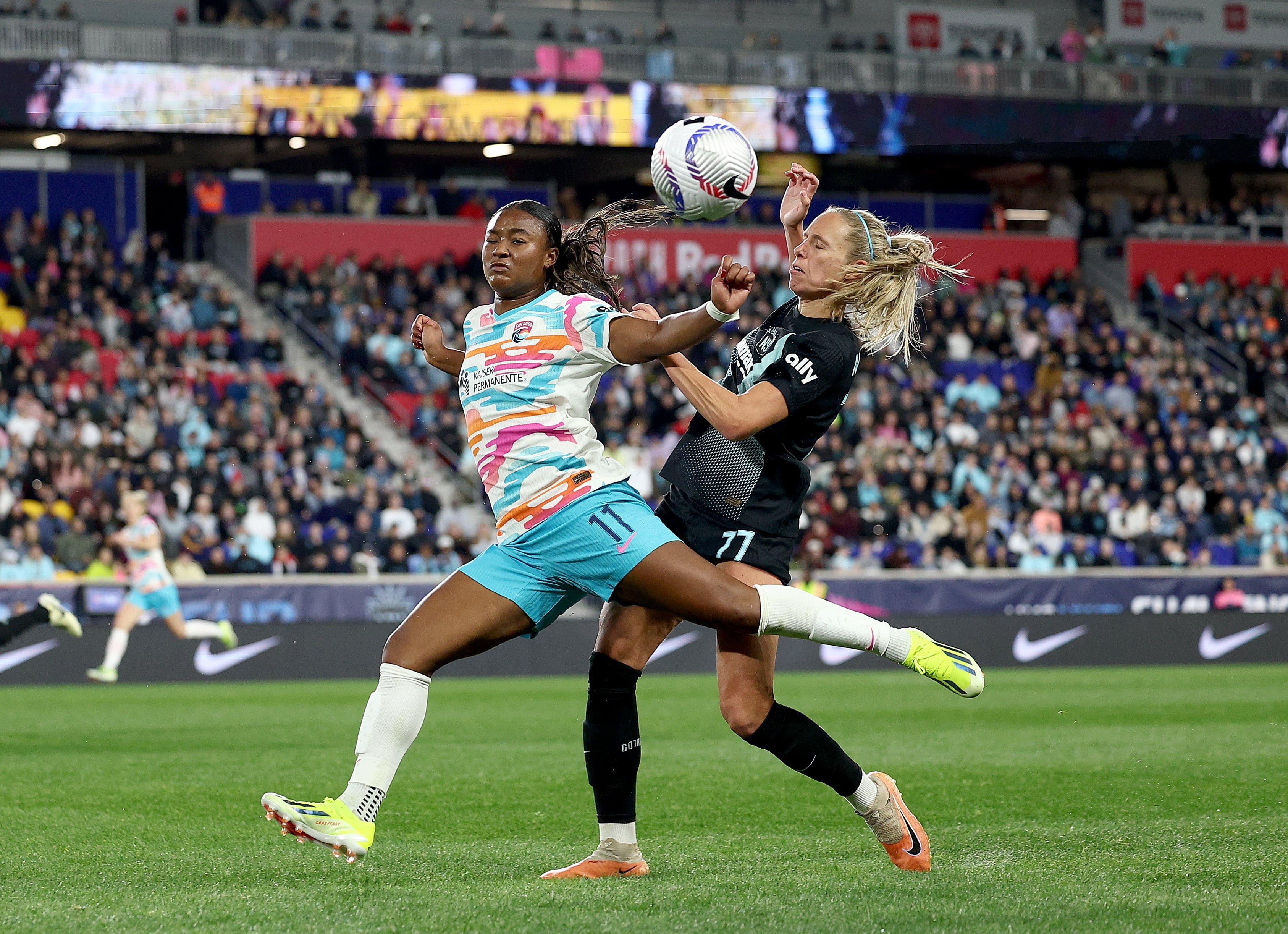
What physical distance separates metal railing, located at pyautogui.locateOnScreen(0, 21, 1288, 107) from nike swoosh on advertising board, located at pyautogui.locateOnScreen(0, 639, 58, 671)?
37.4ft

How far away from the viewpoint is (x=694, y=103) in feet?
92.4

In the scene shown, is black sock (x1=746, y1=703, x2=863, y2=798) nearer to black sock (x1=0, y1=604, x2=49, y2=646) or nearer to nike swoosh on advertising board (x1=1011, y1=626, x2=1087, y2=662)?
black sock (x1=0, y1=604, x2=49, y2=646)

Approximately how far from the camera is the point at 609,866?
5570mm

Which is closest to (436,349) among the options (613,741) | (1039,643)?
(613,741)

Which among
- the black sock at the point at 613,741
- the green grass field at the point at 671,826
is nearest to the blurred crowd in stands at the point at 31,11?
the green grass field at the point at 671,826

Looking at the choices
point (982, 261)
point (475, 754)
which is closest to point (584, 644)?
point (475, 754)

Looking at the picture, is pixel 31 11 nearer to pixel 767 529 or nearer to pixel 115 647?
pixel 115 647

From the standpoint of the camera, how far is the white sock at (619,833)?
5.65 metres

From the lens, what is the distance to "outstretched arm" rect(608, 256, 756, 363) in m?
5.03

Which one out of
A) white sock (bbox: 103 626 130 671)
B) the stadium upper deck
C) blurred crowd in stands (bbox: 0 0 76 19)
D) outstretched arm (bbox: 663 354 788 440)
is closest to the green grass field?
outstretched arm (bbox: 663 354 788 440)

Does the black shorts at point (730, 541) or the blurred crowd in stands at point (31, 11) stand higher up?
the blurred crowd in stands at point (31, 11)

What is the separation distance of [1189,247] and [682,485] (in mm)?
29104

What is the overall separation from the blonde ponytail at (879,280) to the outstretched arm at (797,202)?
0.11 metres

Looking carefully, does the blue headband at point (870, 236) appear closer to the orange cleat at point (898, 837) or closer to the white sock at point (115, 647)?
the orange cleat at point (898, 837)
